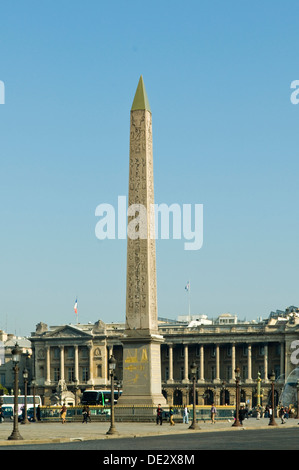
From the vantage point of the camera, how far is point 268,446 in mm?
36625

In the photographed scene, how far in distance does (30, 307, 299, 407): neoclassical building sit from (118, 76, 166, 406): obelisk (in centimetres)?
9225

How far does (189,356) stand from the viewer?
165 meters

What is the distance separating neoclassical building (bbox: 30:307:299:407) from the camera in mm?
157125

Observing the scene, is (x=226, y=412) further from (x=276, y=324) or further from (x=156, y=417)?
(x=276, y=324)

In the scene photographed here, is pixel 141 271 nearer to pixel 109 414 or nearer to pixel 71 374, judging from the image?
pixel 109 414

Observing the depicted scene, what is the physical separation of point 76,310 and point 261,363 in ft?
113

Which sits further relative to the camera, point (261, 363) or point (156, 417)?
point (261, 363)

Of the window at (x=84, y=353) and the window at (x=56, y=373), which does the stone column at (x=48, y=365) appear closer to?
the window at (x=56, y=373)

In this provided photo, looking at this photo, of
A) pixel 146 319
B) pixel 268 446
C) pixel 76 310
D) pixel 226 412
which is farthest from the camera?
pixel 76 310

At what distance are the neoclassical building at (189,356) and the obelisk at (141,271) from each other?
92248mm

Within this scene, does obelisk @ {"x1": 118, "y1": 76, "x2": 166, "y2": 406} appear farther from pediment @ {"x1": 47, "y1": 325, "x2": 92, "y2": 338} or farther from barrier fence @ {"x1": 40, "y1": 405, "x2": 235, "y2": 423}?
pediment @ {"x1": 47, "y1": 325, "x2": 92, "y2": 338}

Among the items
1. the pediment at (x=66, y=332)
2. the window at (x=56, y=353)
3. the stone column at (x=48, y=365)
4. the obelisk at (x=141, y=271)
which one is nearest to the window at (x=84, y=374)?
the window at (x=56, y=353)

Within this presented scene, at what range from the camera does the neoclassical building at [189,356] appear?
15712 centimetres
